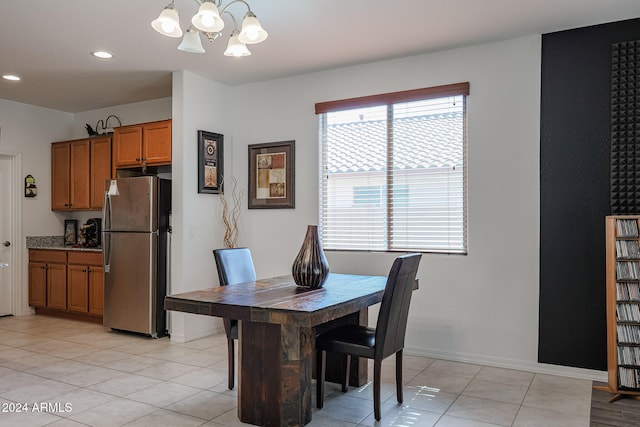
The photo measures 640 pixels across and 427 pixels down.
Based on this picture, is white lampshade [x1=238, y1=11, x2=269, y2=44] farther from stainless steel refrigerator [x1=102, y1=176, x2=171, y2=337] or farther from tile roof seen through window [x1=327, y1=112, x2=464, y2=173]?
stainless steel refrigerator [x1=102, y1=176, x2=171, y2=337]

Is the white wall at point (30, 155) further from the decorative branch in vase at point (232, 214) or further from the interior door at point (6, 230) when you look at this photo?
the decorative branch in vase at point (232, 214)

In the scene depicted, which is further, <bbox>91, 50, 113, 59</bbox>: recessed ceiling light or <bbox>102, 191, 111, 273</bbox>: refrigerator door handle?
<bbox>102, 191, 111, 273</bbox>: refrigerator door handle

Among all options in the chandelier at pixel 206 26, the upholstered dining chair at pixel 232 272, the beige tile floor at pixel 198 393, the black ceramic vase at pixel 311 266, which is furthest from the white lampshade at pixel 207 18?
the beige tile floor at pixel 198 393

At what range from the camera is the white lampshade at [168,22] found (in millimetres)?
2469

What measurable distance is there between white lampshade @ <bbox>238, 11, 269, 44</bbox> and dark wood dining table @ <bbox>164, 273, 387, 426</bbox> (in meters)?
1.43

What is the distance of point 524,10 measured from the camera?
331 cm

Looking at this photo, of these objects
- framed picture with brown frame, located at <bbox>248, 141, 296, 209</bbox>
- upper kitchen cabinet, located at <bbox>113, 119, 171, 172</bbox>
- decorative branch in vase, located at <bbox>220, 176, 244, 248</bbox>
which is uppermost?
upper kitchen cabinet, located at <bbox>113, 119, 171, 172</bbox>

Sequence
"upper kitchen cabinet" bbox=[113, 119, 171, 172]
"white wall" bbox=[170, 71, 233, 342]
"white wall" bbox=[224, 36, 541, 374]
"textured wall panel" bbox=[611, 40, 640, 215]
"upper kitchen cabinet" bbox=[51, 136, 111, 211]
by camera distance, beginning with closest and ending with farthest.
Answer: "textured wall panel" bbox=[611, 40, 640, 215]
"white wall" bbox=[224, 36, 541, 374]
"white wall" bbox=[170, 71, 233, 342]
"upper kitchen cabinet" bbox=[113, 119, 171, 172]
"upper kitchen cabinet" bbox=[51, 136, 111, 211]

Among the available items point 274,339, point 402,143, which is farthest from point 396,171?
point 274,339

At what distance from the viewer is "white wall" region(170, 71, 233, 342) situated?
15.3ft

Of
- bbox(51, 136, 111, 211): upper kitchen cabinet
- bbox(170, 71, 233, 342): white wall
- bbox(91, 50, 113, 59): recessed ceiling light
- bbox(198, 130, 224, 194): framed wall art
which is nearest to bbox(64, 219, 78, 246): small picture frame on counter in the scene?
bbox(51, 136, 111, 211): upper kitchen cabinet

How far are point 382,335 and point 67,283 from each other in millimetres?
4424

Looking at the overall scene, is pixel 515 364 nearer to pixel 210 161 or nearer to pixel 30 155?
pixel 210 161

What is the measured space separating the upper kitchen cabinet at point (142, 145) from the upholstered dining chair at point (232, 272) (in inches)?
69.2
